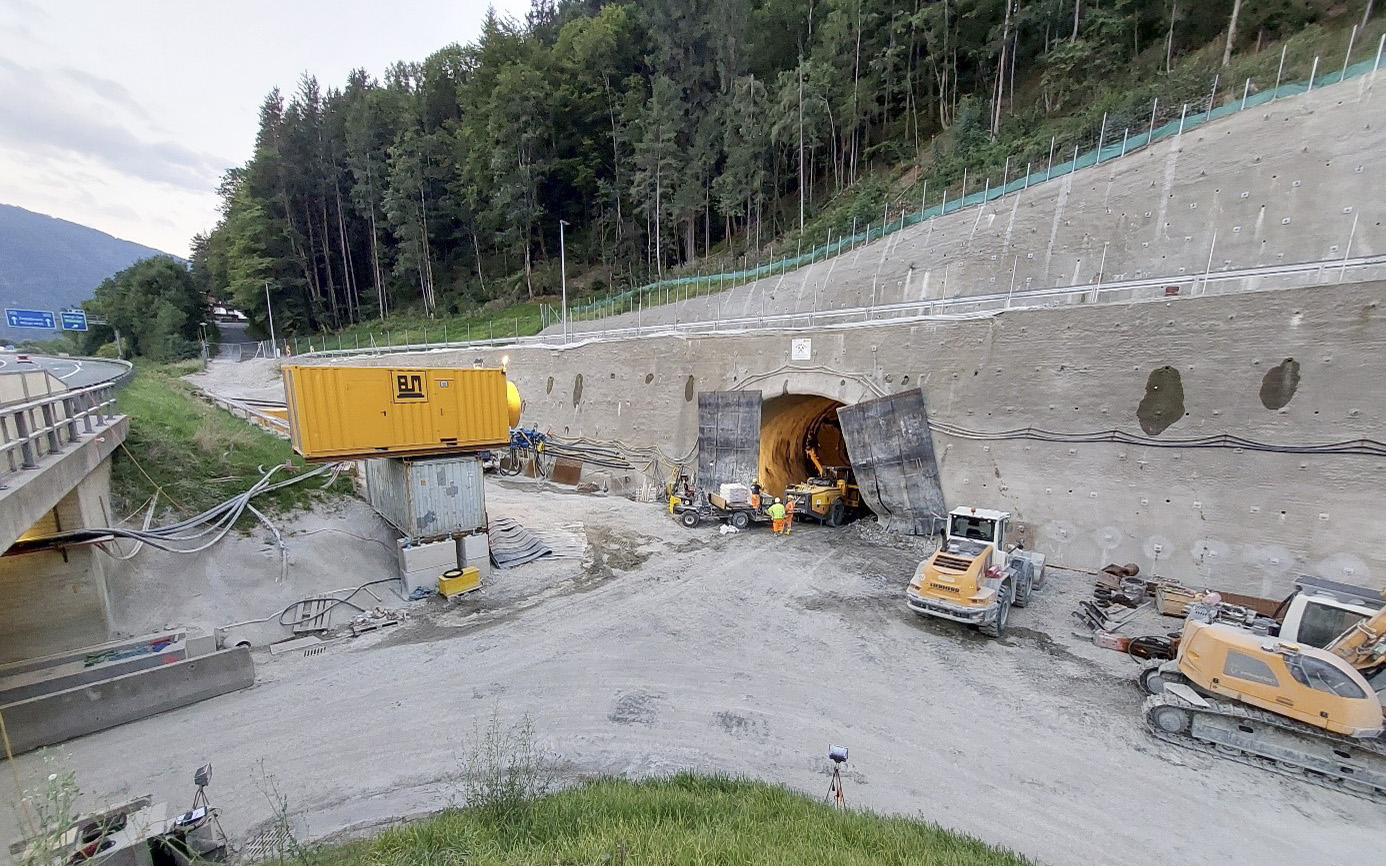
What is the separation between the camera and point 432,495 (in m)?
13.3

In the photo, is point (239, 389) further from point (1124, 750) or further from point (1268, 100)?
point (1268, 100)

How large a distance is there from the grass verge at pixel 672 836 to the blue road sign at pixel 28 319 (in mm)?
25387

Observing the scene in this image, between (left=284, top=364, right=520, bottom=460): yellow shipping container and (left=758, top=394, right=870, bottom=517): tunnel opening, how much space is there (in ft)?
34.0

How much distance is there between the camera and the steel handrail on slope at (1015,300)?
41.8 ft

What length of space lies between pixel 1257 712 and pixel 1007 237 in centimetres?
1944

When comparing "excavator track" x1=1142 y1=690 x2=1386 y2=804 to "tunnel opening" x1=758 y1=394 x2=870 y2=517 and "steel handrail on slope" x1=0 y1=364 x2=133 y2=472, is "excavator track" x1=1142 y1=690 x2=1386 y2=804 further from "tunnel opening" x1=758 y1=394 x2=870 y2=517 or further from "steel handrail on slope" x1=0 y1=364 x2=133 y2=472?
"steel handrail on slope" x1=0 y1=364 x2=133 y2=472

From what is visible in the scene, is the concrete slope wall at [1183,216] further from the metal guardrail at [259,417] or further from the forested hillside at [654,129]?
the metal guardrail at [259,417]

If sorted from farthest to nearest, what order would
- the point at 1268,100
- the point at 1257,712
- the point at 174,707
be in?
the point at 1268,100
the point at 174,707
the point at 1257,712

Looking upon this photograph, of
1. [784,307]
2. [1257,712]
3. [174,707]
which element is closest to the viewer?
[1257,712]

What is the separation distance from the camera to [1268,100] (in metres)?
18.8

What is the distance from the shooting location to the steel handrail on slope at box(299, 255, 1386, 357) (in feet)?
41.8

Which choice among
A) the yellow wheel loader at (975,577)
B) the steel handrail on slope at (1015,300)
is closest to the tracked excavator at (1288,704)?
the yellow wheel loader at (975,577)

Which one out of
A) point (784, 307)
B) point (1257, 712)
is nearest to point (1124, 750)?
point (1257, 712)

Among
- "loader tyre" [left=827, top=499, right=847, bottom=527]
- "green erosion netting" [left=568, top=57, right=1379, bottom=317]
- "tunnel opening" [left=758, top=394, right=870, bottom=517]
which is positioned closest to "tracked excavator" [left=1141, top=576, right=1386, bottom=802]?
"loader tyre" [left=827, top=499, right=847, bottom=527]
